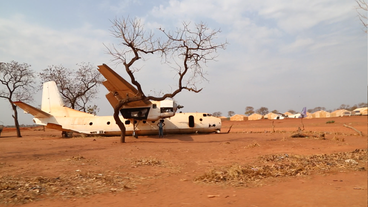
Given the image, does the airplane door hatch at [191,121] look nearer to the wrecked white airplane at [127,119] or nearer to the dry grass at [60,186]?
the wrecked white airplane at [127,119]

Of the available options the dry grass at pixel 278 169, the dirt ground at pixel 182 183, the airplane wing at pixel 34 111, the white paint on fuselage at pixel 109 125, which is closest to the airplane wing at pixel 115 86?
the white paint on fuselage at pixel 109 125

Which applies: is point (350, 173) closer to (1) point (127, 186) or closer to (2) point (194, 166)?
(2) point (194, 166)

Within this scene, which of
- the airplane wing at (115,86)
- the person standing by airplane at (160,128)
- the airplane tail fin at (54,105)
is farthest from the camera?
the airplane tail fin at (54,105)

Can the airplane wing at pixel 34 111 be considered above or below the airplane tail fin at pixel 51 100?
below

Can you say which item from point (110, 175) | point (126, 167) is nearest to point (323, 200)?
point (110, 175)

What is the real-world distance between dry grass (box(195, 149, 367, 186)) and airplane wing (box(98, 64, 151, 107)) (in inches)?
397

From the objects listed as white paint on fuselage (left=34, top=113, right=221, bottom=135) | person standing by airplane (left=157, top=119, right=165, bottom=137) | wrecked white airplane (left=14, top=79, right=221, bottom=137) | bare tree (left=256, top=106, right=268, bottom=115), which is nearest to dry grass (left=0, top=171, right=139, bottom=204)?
wrecked white airplane (left=14, top=79, right=221, bottom=137)

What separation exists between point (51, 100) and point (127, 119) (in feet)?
26.3

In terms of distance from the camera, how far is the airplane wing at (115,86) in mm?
14793

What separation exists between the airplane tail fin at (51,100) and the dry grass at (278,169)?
64.4ft

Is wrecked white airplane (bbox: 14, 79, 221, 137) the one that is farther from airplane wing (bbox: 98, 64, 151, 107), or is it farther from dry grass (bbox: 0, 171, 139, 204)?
dry grass (bbox: 0, 171, 139, 204)

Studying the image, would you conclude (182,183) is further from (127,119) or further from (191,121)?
(191,121)

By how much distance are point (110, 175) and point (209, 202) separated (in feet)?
11.6

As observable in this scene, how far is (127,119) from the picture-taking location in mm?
20641
